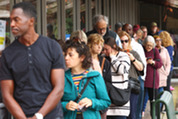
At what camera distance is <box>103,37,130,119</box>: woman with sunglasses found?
18.1 feet

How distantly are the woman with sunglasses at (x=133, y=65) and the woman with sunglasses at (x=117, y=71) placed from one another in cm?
86

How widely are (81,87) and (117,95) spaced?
1483mm

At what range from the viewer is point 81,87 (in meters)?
3.85

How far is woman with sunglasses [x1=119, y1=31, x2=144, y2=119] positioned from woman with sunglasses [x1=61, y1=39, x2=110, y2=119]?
2651 millimetres

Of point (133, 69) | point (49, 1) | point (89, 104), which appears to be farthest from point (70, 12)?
point (89, 104)

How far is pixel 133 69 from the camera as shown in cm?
663

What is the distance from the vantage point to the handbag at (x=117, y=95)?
5.18 meters

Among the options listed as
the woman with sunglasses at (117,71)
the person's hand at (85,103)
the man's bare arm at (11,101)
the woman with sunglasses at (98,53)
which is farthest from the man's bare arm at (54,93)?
the woman with sunglasses at (117,71)

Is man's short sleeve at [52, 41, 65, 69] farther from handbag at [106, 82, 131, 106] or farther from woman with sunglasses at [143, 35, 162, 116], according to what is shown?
woman with sunglasses at [143, 35, 162, 116]

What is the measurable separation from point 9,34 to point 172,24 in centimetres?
1485

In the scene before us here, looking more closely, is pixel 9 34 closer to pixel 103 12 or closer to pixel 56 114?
pixel 56 114

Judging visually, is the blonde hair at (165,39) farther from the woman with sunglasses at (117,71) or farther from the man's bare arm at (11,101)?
the man's bare arm at (11,101)

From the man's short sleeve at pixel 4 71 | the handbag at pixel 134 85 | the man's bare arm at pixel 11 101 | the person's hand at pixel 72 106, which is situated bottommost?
the handbag at pixel 134 85

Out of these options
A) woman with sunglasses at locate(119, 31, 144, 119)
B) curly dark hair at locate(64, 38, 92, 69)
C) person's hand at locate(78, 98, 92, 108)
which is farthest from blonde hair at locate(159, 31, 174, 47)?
person's hand at locate(78, 98, 92, 108)
